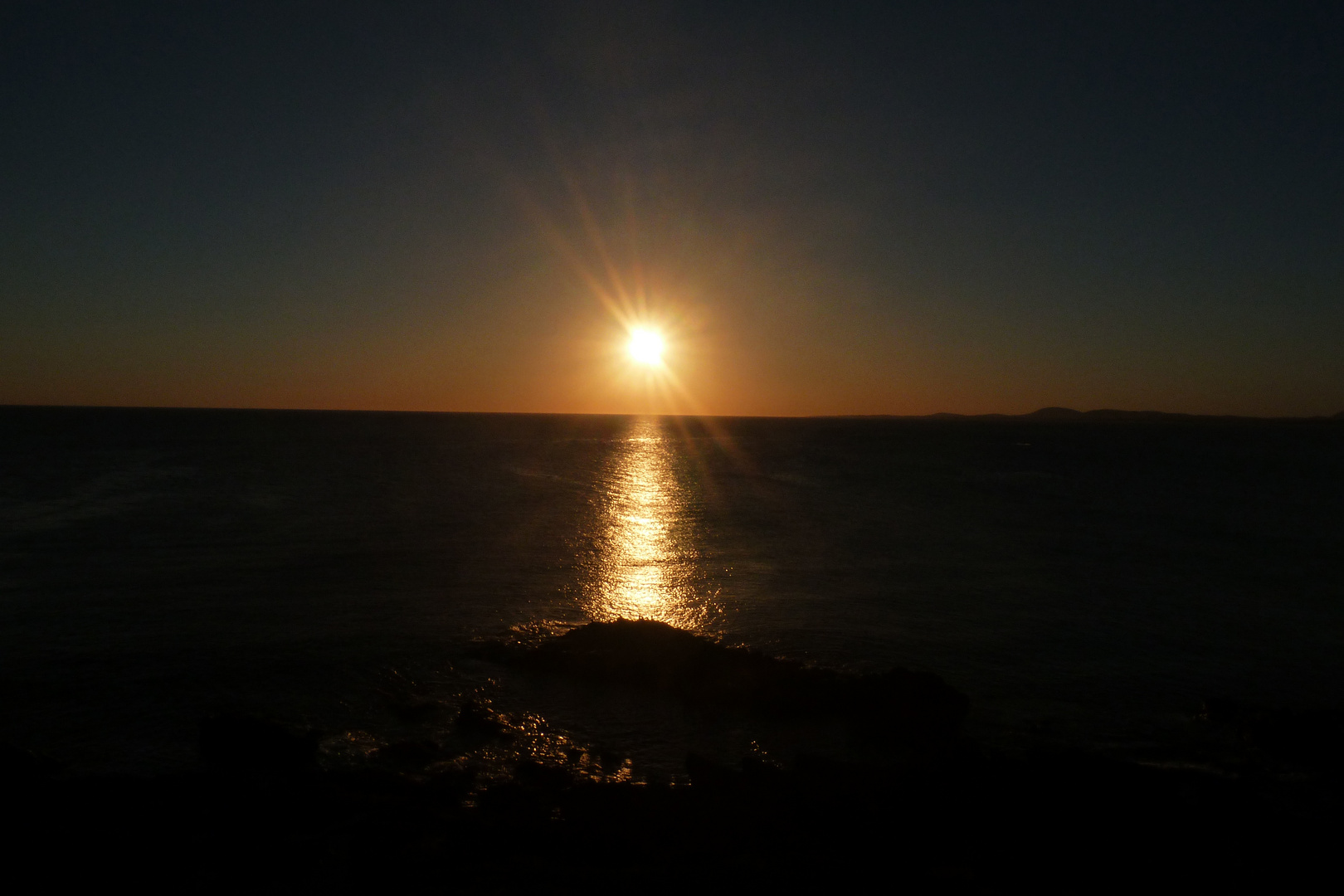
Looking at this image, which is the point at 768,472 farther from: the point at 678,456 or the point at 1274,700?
the point at 1274,700

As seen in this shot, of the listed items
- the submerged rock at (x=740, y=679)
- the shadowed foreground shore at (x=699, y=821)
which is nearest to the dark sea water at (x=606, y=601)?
the submerged rock at (x=740, y=679)

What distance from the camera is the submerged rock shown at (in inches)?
782

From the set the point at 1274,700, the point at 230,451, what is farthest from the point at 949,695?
the point at 230,451

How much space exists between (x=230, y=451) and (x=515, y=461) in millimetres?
44642

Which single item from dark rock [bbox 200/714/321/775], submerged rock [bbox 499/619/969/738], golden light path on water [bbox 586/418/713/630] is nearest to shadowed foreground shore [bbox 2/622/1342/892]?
dark rock [bbox 200/714/321/775]

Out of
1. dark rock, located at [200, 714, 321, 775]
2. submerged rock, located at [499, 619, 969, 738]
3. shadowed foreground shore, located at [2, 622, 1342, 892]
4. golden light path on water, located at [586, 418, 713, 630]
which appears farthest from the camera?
golden light path on water, located at [586, 418, 713, 630]

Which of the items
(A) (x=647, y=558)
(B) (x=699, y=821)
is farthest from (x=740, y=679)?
(A) (x=647, y=558)

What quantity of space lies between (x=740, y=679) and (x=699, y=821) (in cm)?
772

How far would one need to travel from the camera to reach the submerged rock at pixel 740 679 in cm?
1986

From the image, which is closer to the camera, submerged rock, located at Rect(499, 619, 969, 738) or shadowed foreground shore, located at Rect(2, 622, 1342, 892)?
shadowed foreground shore, located at Rect(2, 622, 1342, 892)

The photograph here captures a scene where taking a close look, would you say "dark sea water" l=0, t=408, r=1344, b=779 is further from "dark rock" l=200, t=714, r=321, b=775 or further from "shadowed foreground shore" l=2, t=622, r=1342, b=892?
"shadowed foreground shore" l=2, t=622, r=1342, b=892

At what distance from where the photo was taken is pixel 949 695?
2012cm

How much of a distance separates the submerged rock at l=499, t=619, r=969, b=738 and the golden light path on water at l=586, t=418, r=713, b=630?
5.17m

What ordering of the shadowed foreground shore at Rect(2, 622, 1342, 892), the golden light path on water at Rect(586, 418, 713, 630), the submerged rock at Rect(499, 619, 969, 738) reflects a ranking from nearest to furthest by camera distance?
the shadowed foreground shore at Rect(2, 622, 1342, 892) → the submerged rock at Rect(499, 619, 969, 738) → the golden light path on water at Rect(586, 418, 713, 630)
